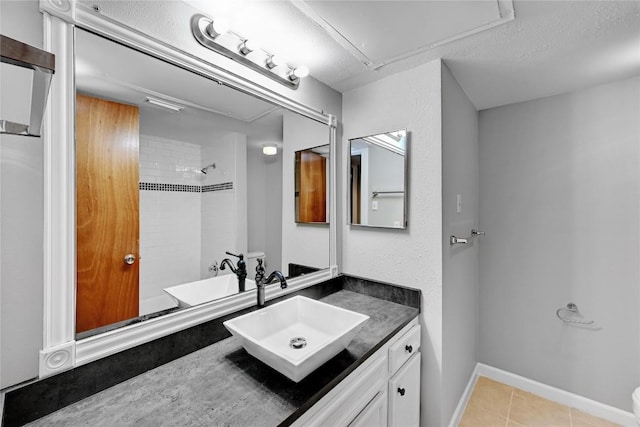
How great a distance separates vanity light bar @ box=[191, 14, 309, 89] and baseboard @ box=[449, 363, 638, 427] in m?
2.28

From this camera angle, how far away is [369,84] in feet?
5.90

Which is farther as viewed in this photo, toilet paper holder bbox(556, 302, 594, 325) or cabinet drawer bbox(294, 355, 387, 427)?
toilet paper holder bbox(556, 302, 594, 325)

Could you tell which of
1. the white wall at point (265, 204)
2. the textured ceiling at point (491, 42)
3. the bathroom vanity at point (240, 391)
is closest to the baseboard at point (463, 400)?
the bathroom vanity at point (240, 391)

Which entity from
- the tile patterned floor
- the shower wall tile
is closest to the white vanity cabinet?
the tile patterned floor

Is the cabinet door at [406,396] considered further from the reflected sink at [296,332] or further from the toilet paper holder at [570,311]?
the toilet paper holder at [570,311]

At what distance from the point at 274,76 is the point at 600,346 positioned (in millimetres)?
2718

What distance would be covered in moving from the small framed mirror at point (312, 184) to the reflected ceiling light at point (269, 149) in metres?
0.17

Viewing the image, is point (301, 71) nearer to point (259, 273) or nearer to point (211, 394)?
point (259, 273)

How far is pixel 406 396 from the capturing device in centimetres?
142

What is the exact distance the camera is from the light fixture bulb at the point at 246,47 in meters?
1.25

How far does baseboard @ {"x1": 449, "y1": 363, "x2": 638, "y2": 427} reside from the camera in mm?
1772

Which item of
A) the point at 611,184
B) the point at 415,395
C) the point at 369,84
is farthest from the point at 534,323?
the point at 369,84

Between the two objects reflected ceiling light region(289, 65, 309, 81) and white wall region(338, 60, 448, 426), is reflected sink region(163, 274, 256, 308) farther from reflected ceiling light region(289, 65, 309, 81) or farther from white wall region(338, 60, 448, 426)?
reflected ceiling light region(289, 65, 309, 81)

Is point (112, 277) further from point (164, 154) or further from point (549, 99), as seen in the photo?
point (549, 99)
